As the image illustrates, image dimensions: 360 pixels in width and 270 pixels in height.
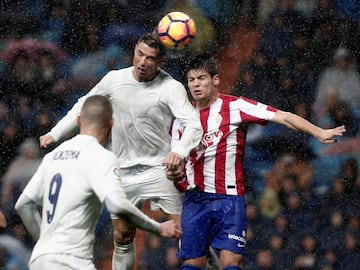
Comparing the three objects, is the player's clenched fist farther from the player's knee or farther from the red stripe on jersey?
the player's knee

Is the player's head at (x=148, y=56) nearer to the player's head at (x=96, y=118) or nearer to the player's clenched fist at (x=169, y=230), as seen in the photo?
the player's head at (x=96, y=118)

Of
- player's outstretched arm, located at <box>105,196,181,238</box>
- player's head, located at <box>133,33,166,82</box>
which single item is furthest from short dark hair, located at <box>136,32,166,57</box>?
player's outstretched arm, located at <box>105,196,181,238</box>

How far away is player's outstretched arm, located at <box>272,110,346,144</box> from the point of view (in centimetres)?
747

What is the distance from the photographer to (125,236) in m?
8.09

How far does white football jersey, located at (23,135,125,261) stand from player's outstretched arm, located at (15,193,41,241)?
193 mm

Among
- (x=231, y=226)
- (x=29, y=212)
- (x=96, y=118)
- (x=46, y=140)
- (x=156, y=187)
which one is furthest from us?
(x=156, y=187)

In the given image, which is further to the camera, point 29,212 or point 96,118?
point 29,212

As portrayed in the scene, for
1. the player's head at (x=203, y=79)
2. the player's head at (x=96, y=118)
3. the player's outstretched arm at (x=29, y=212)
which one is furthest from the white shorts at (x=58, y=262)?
the player's head at (x=203, y=79)

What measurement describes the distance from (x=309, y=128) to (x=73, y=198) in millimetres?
2295

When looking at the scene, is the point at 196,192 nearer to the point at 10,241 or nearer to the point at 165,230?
the point at 165,230

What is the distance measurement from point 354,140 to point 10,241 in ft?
11.5

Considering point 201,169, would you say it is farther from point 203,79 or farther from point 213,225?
point 203,79

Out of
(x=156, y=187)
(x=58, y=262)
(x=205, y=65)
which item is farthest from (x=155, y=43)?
(x=58, y=262)

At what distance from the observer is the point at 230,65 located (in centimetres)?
1110
